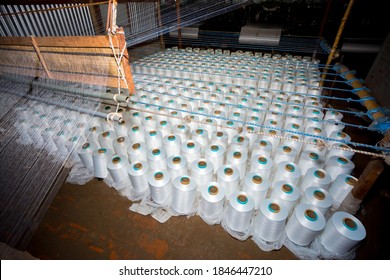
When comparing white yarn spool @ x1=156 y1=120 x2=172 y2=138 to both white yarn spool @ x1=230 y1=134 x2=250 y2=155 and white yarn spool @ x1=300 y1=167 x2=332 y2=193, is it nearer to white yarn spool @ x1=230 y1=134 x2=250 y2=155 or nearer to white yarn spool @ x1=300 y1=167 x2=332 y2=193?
white yarn spool @ x1=230 y1=134 x2=250 y2=155

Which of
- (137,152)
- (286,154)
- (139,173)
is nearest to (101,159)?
(137,152)

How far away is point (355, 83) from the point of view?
2.73 meters

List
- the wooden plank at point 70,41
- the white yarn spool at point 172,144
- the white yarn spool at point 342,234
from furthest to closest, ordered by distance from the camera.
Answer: the white yarn spool at point 172,144
the wooden plank at point 70,41
the white yarn spool at point 342,234

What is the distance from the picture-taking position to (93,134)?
8.55 ft

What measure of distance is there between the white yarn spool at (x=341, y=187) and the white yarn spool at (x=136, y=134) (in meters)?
2.29

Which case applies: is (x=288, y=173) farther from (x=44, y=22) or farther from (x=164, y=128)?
(x=44, y=22)

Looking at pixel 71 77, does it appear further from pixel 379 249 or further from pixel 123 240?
pixel 379 249

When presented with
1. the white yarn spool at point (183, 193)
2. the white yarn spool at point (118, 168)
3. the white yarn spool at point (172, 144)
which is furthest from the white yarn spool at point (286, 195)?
the white yarn spool at point (118, 168)

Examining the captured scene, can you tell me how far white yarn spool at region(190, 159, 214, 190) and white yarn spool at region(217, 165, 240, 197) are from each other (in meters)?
0.12

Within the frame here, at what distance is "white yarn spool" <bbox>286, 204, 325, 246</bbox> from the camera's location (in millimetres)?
1560

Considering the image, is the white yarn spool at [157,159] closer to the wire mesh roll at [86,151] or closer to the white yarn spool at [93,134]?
the wire mesh roll at [86,151]

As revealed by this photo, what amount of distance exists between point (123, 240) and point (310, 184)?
2.07m

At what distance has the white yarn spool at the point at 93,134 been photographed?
8.52ft

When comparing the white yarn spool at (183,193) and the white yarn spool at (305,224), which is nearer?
the white yarn spool at (305,224)
